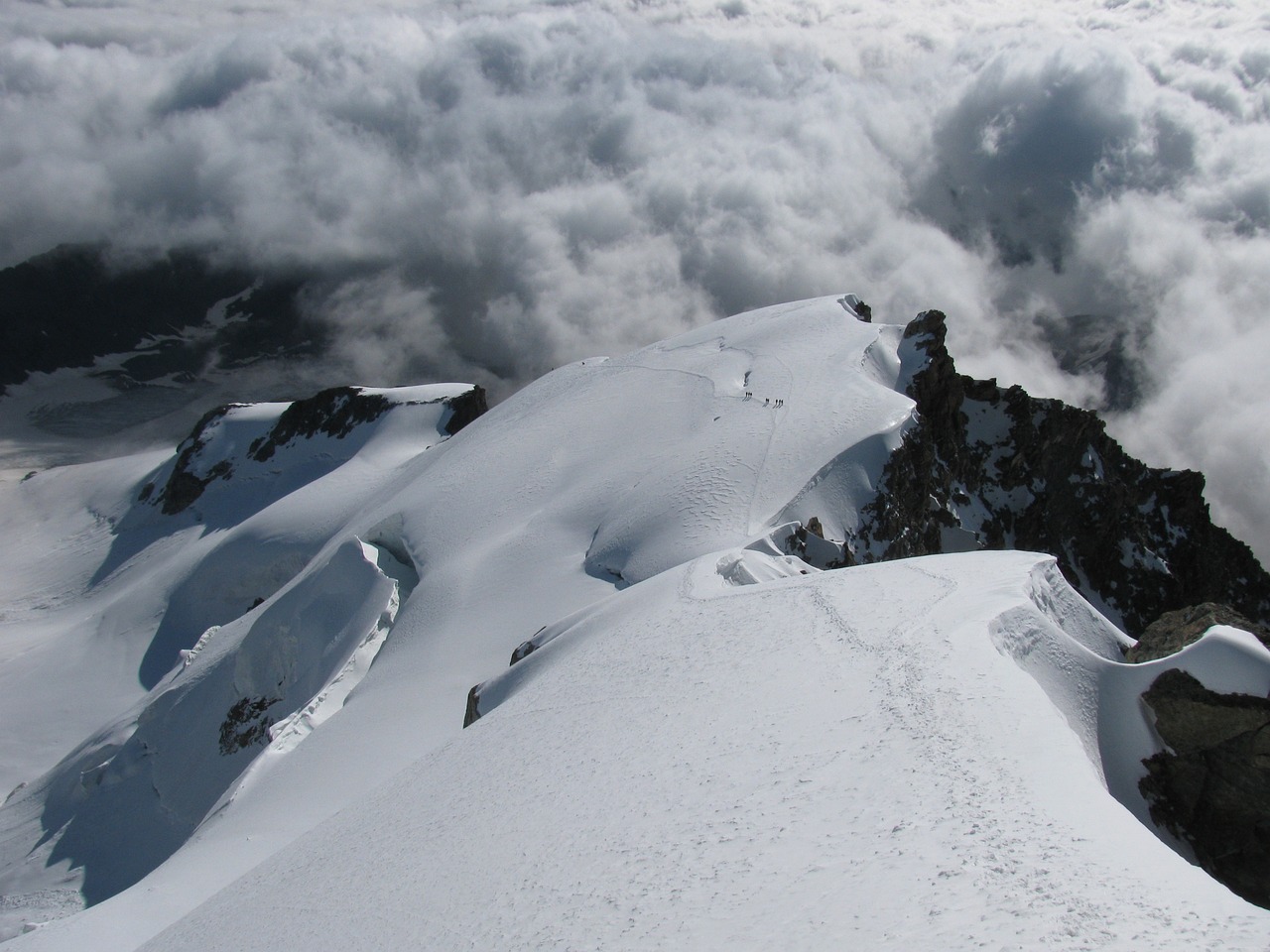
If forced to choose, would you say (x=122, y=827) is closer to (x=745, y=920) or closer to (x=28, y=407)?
(x=745, y=920)

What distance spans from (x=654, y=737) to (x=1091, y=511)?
2951 inches

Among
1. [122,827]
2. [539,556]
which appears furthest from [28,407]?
[539,556]

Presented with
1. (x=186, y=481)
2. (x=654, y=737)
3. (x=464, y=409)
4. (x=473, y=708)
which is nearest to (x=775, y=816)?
(x=654, y=737)

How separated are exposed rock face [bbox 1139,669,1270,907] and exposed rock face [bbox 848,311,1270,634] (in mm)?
53442

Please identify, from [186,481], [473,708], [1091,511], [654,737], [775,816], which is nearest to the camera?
[775,816]

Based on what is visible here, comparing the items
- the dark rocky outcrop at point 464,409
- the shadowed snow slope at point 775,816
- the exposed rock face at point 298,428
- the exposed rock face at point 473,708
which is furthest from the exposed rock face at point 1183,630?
the exposed rock face at point 298,428

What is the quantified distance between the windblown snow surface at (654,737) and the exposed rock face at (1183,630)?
788 millimetres

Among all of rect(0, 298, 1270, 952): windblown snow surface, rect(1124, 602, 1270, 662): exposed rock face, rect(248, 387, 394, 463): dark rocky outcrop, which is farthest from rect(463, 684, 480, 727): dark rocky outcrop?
rect(248, 387, 394, 463): dark rocky outcrop

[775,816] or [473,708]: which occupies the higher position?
[775,816]

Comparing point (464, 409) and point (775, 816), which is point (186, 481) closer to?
point (464, 409)

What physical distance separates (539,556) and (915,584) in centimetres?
1672

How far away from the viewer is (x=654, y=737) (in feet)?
39.3

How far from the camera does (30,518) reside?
288 ft

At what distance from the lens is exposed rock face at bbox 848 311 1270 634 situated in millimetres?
70375
